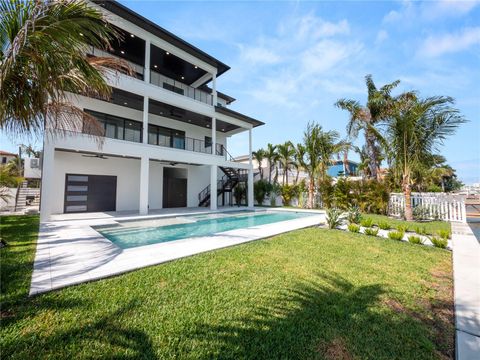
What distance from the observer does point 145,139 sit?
40.2ft

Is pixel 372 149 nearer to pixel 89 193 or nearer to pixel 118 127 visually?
pixel 118 127

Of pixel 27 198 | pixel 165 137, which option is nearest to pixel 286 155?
pixel 165 137

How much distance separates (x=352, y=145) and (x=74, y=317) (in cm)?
1769

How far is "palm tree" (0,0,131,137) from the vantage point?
11.2 feet

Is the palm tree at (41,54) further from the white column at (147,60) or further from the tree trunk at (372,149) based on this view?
the tree trunk at (372,149)

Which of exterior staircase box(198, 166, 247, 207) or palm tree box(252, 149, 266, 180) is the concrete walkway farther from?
palm tree box(252, 149, 266, 180)

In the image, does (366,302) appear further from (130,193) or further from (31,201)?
(31,201)

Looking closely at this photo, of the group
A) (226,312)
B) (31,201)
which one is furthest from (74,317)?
(31,201)

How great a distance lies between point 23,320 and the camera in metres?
2.48

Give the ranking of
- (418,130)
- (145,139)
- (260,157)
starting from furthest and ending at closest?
(260,157) → (145,139) → (418,130)

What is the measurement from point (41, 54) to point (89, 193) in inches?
455

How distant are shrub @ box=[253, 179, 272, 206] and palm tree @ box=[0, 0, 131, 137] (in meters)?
17.3

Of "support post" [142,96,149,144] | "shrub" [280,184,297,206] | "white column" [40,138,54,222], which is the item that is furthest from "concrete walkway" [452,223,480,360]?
"shrub" [280,184,297,206]

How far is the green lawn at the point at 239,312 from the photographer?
2.16m
